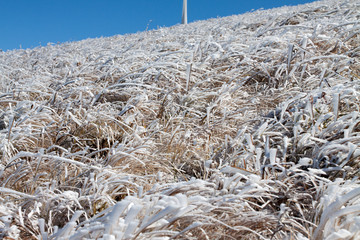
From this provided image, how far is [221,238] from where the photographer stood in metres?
1.42

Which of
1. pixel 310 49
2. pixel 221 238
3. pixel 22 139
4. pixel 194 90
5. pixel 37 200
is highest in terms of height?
pixel 310 49

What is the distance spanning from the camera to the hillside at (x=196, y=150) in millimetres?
1387

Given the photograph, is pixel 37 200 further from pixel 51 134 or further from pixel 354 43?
pixel 354 43

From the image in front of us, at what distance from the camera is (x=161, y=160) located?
7.26 ft

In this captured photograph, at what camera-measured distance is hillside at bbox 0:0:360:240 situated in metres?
Result: 1.39

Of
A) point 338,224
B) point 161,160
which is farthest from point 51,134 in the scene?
point 338,224

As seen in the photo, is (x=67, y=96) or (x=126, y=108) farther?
(x=67, y=96)

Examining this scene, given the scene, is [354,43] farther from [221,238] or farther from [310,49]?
[221,238]

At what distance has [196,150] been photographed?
235 centimetres

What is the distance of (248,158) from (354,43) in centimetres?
269

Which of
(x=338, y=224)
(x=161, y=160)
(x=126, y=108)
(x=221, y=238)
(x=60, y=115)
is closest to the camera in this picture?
(x=338, y=224)

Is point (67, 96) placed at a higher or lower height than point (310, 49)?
lower

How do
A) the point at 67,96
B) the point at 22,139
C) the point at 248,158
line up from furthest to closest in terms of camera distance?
the point at 67,96
the point at 22,139
the point at 248,158

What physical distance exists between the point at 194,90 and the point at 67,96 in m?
1.25
